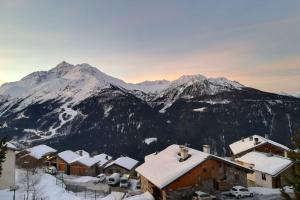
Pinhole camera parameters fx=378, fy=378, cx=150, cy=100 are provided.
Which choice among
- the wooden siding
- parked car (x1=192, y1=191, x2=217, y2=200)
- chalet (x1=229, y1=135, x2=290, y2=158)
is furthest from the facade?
parked car (x1=192, y1=191, x2=217, y2=200)

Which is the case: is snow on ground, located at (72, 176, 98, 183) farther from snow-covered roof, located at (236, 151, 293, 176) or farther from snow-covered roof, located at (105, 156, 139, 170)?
snow-covered roof, located at (236, 151, 293, 176)

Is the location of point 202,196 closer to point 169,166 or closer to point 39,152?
point 169,166

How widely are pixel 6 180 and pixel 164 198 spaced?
25.7 metres

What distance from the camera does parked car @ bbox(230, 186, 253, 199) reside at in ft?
170

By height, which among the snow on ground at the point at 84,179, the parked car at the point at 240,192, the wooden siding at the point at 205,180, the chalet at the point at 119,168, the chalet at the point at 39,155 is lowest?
Answer: the snow on ground at the point at 84,179

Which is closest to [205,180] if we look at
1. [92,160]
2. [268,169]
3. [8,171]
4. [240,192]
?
[240,192]

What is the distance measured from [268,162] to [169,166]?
2244 centimetres

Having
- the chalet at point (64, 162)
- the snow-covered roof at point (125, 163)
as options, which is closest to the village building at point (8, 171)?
the snow-covered roof at point (125, 163)

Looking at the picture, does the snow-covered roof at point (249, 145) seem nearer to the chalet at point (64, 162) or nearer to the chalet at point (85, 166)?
Answer: the chalet at point (85, 166)

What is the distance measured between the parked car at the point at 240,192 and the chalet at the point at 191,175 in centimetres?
128

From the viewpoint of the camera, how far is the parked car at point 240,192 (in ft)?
170

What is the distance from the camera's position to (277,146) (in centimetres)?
9206

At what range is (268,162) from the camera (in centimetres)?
6794

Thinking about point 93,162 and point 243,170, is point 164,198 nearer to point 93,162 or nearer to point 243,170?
point 243,170
